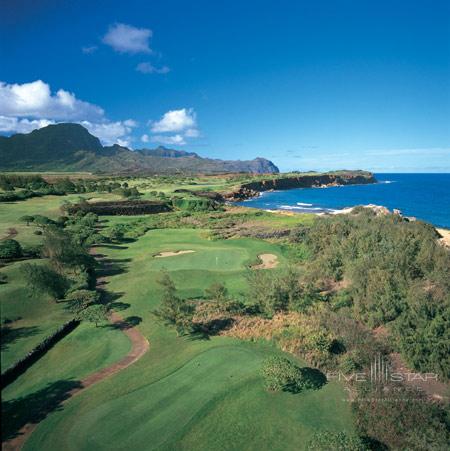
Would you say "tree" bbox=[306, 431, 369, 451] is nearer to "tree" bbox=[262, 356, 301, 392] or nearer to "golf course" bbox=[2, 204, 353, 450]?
"golf course" bbox=[2, 204, 353, 450]

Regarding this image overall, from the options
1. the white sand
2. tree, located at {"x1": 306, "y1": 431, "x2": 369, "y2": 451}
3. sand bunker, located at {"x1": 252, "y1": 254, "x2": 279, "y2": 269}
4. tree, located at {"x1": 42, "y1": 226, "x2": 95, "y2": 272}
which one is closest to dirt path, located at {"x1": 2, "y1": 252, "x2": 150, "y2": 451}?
tree, located at {"x1": 42, "y1": 226, "x2": 95, "y2": 272}

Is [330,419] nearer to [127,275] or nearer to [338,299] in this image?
[338,299]

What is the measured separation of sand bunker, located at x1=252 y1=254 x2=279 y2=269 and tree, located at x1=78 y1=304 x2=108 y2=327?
20.5 m

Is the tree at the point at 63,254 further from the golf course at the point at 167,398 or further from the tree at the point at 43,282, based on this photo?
the golf course at the point at 167,398

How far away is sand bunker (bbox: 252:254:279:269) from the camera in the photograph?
43.2 meters

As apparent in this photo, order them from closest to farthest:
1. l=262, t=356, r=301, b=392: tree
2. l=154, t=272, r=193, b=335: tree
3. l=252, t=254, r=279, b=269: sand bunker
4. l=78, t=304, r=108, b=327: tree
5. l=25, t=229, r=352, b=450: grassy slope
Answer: l=25, t=229, r=352, b=450: grassy slope, l=262, t=356, r=301, b=392: tree, l=154, t=272, r=193, b=335: tree, l=78, t=304, r=108, b=327: tree, l=252, t=254, r=279, b=269: sand bunker

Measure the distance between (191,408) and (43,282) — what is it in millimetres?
18175

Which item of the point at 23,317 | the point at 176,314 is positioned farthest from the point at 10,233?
the point at 176,314

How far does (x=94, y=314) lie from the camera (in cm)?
2689

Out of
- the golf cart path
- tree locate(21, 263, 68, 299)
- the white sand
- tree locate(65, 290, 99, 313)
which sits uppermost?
tree locate(21, 263, 68, 299)

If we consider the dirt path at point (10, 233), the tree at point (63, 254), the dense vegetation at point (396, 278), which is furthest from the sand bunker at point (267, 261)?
the dirt path at point (10, 233)

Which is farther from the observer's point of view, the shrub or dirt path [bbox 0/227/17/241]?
dirt path [bbox 0/227/17/241]

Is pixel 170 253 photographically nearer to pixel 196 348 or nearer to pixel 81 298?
pixel 81 298

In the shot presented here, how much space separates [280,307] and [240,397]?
1224cm
